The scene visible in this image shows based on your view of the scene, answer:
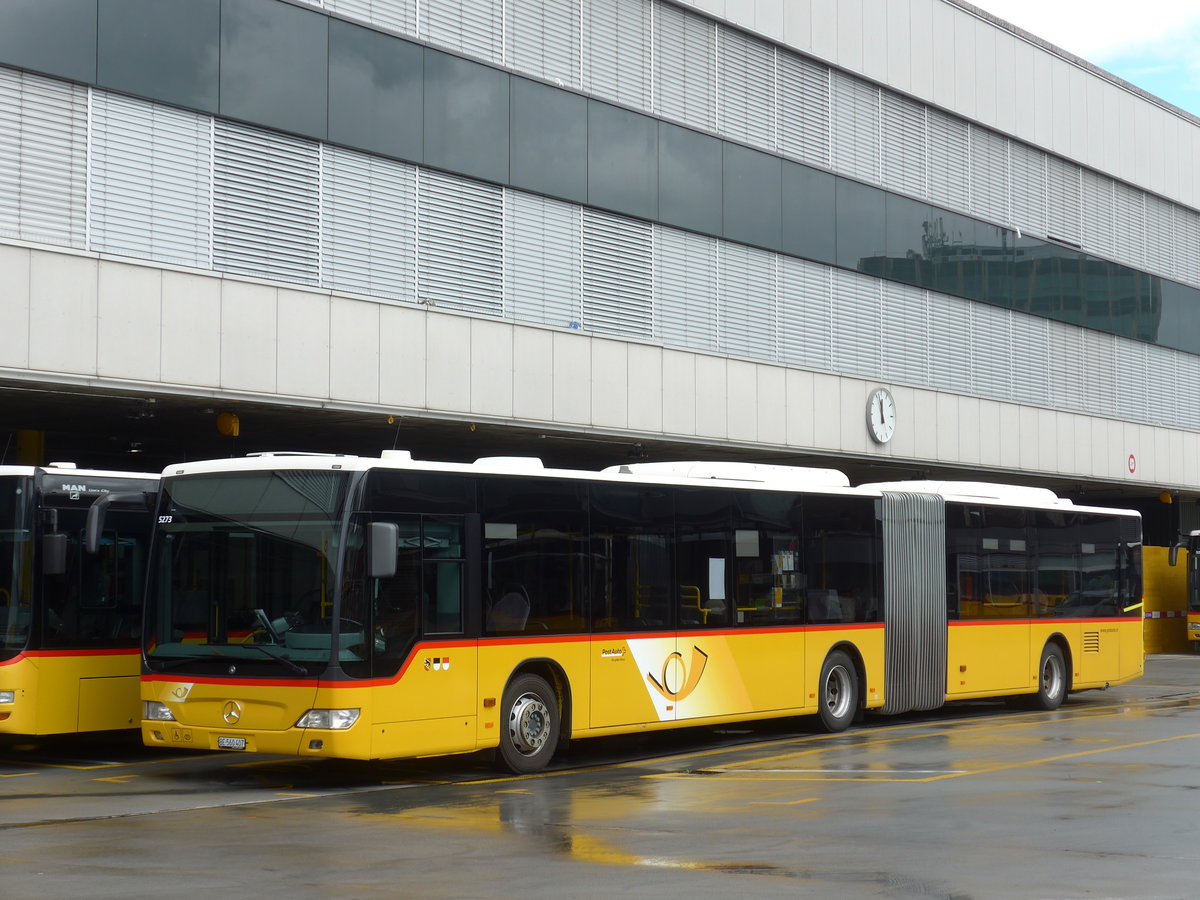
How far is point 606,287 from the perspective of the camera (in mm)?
25266

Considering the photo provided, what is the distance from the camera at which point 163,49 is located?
19297 mm

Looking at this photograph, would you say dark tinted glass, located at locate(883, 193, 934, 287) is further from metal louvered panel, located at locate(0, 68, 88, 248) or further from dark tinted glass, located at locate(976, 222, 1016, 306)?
metal louvered panel, located at locate(0, 68, 88, 248)

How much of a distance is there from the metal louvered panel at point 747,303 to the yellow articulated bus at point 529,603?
23.9 feet

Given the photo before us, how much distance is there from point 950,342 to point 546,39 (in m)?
12.3

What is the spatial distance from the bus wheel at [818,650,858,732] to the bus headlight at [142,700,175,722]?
7954 millimetres

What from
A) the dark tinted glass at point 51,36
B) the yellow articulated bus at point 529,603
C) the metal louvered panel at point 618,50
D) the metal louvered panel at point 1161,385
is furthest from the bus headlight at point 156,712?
the metal louvered panel at point 1161,385

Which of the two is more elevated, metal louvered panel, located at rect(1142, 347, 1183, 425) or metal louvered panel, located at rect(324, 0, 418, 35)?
metal louvered panel, located at rect(324, 0, 418, 35)

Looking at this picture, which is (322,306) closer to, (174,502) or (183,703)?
(174,502)

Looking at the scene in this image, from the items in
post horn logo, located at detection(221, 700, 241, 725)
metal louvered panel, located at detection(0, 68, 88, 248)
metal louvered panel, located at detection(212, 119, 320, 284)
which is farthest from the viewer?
metal louvered panel, located at detection(212, 119, 320, 284)

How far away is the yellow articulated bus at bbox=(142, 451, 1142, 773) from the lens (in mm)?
13117

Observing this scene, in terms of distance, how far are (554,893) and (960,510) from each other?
13.9m

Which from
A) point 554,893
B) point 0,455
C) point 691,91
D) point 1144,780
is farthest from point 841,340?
point 554,893

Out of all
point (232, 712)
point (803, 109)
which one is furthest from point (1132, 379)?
point (232, 712)

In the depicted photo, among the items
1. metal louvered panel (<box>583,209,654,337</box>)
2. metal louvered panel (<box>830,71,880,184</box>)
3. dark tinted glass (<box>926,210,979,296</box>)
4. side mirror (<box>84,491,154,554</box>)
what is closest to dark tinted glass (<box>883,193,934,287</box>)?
dark tinted glass (<box>926,210,979,296</box>)
